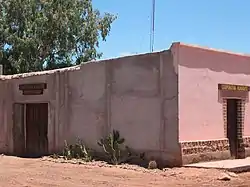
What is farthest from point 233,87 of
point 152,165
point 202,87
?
point 152,165

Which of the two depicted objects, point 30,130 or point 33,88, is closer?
point 33,88

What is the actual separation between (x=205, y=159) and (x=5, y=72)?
18.8 metres

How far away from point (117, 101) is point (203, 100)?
263cm

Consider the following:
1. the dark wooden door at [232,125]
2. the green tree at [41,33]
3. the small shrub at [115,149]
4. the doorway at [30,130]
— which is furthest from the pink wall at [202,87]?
the green tree at [41,33]

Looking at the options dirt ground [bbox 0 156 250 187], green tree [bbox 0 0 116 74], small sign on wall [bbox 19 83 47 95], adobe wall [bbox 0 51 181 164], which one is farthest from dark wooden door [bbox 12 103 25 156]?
green tree [bbox 0 0 116 74]

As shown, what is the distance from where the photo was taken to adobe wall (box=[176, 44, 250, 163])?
13625 millimetres

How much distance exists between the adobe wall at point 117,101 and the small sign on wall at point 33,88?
0.18m

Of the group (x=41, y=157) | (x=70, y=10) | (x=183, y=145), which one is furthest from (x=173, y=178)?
(x=70, y=10)

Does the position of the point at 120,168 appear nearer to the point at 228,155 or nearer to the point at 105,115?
the point at 105,115

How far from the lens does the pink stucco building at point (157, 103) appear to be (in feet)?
44.7

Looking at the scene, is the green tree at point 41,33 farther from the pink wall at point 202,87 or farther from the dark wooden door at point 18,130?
the pink wall at point 202,87

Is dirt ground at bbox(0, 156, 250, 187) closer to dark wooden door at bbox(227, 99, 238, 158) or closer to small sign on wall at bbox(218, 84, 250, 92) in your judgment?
dark wooden door at bbox(227, 99, 238, 158)

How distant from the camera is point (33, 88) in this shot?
17562mm

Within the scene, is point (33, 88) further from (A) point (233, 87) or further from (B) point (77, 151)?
(A) point (233, 87)
